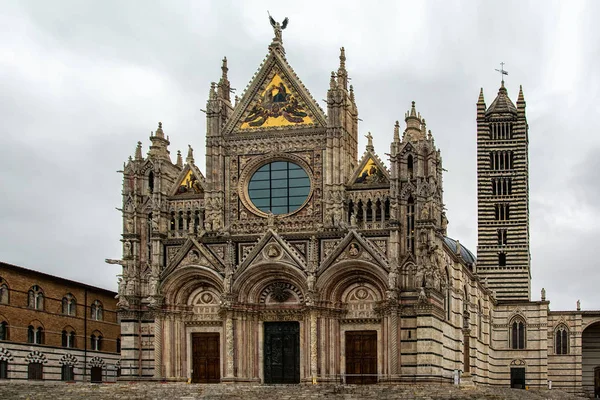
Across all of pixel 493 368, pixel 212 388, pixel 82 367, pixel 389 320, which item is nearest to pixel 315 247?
pixel 389 320

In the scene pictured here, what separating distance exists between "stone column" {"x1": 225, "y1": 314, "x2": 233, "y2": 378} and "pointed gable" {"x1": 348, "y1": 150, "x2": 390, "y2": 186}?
8713 millimetres

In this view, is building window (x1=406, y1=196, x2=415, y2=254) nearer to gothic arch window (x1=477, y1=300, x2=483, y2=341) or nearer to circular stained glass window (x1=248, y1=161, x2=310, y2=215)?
circular stained glass window (x1=248, y1=161, x2=310, y2=215)

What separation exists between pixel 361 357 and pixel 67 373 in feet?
59.2

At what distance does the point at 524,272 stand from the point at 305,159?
3025 cm

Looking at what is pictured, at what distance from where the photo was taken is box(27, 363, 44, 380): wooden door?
50.8m

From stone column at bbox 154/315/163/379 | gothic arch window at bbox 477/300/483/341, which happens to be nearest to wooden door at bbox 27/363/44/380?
stone column at bbox 154/315/163/379

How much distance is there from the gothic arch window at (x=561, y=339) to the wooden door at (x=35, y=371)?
38.6 metres

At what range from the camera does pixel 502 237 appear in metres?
73.4

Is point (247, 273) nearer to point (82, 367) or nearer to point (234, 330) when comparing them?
point (234, 330)

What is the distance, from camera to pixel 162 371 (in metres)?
47.5

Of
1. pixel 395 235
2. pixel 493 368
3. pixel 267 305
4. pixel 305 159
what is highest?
pixel 305 159

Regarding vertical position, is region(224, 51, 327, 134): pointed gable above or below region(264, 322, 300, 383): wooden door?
above

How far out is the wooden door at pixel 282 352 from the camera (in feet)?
153

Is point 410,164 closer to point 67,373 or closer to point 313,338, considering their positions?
point 313,338
